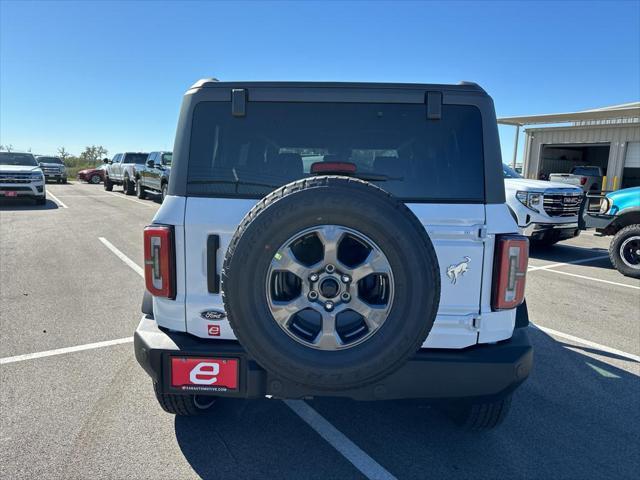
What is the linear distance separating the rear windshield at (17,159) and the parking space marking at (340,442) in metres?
16.5

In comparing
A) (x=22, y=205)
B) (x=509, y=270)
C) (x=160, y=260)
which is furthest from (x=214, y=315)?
(x=22, y=205)

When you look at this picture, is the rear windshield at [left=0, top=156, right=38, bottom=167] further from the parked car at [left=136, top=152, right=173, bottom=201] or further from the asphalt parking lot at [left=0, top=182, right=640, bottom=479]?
the asphalt parking lot at [left=0, top=182, right=640, bottom=479]

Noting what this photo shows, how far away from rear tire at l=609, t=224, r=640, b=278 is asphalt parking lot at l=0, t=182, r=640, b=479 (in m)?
3.23

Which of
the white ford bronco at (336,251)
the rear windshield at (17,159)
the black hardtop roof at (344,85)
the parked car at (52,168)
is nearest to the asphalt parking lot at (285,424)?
the white ford bronco at (336,251)

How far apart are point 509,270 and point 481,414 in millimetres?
1011

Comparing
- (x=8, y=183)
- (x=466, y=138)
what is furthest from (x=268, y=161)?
(x=8, y=183)

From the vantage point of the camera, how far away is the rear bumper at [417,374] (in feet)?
7.47

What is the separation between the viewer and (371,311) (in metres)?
2.10

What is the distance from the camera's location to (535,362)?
4.06 m

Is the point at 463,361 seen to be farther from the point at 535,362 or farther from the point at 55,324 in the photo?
the point at 55,324

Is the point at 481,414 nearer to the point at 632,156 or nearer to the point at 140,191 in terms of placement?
the point at 140,191

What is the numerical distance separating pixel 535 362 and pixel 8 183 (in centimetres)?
1614

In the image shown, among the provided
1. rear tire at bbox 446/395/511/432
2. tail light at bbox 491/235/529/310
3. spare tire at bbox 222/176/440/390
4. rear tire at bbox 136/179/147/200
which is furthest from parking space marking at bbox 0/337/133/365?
rear tire at bbox 136/179/147/200

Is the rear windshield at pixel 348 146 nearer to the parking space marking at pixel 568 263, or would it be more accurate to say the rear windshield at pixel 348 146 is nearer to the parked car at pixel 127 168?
the parking space marking at pixel 568 263
